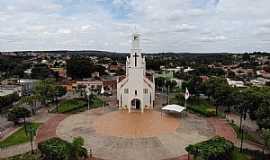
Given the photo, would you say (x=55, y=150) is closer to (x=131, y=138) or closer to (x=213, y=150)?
(x=131, y=138)

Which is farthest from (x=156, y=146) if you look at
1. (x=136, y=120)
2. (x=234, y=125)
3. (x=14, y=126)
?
(x=14, y=126)

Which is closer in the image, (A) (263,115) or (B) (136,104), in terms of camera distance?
(A) (263,115)

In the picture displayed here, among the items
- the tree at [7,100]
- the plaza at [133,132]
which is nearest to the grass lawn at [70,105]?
the plaza at [133,132]

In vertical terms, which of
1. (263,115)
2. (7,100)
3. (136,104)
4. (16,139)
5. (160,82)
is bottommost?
(16,139)

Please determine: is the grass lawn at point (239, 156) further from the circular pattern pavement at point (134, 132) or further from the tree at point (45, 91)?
the tree at point (45, 91)

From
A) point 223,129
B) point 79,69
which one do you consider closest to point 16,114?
point 223,129

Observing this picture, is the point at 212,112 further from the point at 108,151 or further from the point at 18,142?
the point at 18,142

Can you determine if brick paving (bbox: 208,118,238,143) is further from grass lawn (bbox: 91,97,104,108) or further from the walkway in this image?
the walkway
